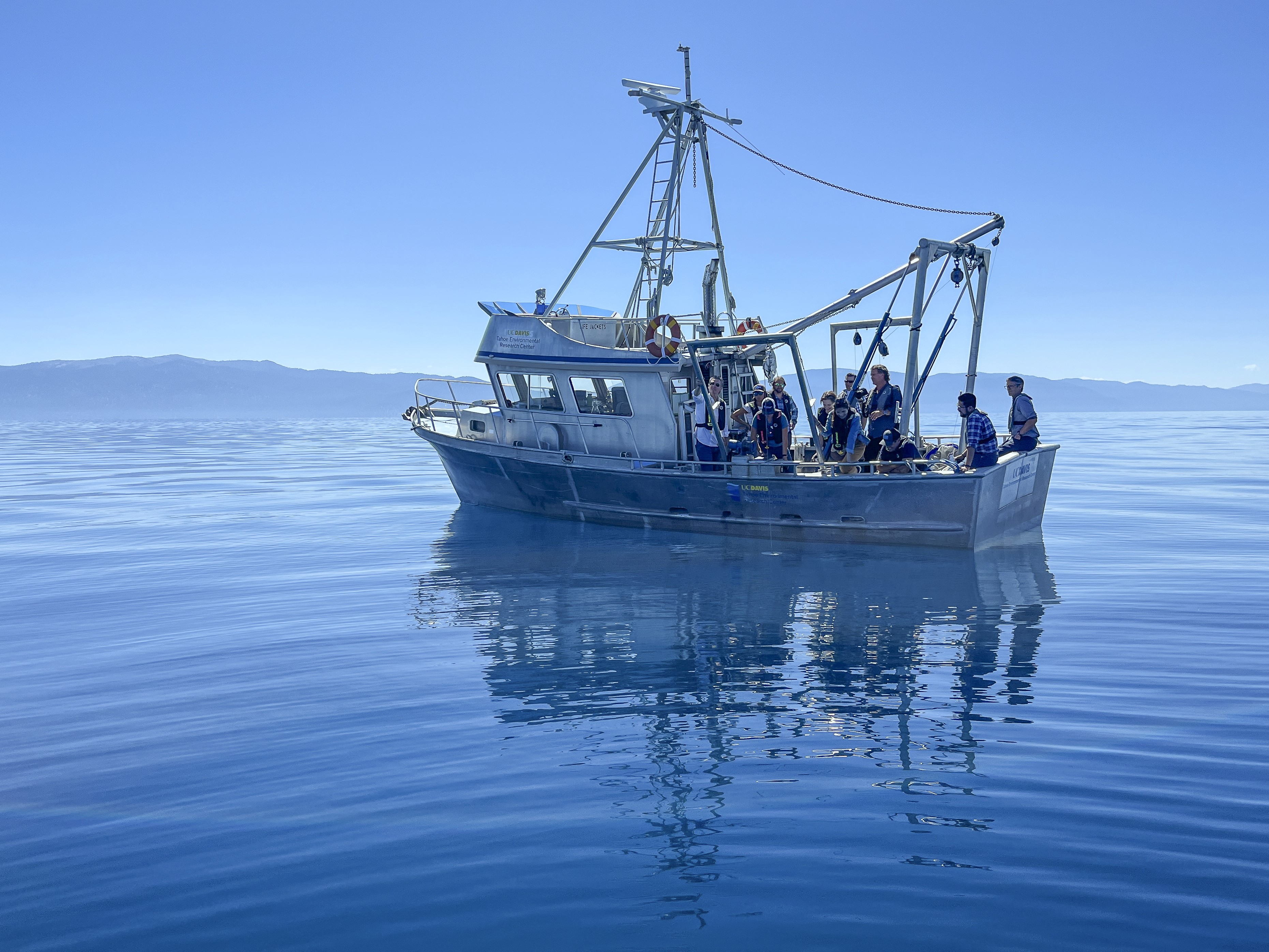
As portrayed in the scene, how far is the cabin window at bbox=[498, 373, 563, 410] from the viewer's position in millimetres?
18906

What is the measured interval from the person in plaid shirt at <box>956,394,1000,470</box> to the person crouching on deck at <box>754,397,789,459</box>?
310 centimetres

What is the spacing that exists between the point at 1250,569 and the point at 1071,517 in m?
7.35

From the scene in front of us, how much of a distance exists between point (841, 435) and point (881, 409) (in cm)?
88

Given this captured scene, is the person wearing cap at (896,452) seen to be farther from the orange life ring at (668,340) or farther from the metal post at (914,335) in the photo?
the orange life ring at (668,340)

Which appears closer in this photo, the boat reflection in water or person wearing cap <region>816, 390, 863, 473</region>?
the boat reflection in water

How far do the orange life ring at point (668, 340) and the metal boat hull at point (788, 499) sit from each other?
223cm

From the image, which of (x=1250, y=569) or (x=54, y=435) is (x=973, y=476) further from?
(x=54, y=435)

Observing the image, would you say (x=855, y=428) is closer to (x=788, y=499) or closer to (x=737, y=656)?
(x=788, y=499)

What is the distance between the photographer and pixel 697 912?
4.50 m

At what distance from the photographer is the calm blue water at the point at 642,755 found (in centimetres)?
453

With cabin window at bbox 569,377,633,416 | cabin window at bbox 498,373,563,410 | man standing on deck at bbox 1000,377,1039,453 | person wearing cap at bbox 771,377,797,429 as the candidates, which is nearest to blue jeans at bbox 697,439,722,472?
person wearing cap at bbox 771,377,797,429

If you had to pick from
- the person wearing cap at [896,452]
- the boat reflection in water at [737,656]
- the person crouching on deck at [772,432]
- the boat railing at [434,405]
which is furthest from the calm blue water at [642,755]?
the boat railing at [434,405]

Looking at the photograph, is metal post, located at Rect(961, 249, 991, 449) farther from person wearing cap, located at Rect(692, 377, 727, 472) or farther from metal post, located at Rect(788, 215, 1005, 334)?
person wearing cap, located at Rect(692, 377, 727, 472)

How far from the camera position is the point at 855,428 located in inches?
625
